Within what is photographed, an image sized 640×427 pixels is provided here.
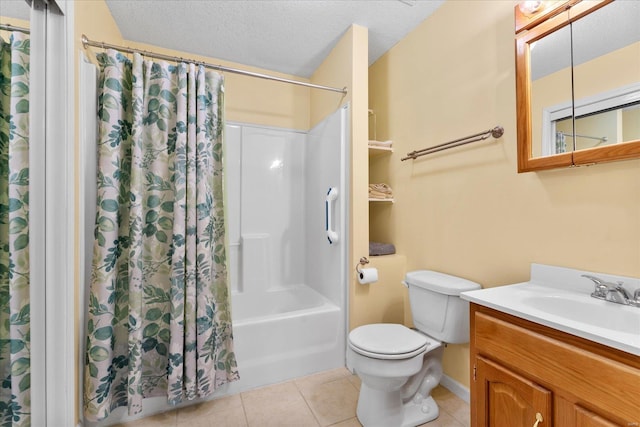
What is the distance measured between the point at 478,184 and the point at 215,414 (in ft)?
6.50

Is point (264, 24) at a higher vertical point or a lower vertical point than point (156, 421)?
higher

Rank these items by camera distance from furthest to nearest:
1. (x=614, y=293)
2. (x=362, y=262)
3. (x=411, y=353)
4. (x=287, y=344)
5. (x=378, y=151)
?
(x=378, y=151) → (x=362, y=262) → (x=287, y=344) → (x=411, y=353) → (x=614, y=293)

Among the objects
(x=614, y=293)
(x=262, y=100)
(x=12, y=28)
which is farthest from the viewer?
(x=262, y=100)

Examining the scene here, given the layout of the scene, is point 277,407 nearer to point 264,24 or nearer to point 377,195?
point 377,195

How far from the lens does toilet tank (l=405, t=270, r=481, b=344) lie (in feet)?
5.00

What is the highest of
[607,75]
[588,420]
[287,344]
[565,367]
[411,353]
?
[607,75]

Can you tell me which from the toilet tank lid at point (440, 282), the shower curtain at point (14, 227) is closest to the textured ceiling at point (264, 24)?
the shower curtain at point (14, 227)

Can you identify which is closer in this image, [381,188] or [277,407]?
[277,407]

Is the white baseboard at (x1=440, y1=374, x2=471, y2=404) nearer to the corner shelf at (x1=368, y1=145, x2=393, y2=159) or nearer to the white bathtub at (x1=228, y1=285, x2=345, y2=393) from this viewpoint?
the white bathtub at (x1=228, y1=285, x2=345, y2=393)

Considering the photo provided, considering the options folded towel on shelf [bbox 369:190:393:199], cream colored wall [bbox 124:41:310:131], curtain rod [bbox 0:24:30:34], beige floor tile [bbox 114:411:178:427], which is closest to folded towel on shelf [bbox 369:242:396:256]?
folded towel on shelf [bbox 369:190:393:199]

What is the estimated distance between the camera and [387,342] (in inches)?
58.2

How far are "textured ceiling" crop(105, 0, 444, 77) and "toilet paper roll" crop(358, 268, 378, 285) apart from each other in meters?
1.75

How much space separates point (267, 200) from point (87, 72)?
1.58 meters

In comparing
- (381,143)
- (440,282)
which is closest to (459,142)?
(381,143)
